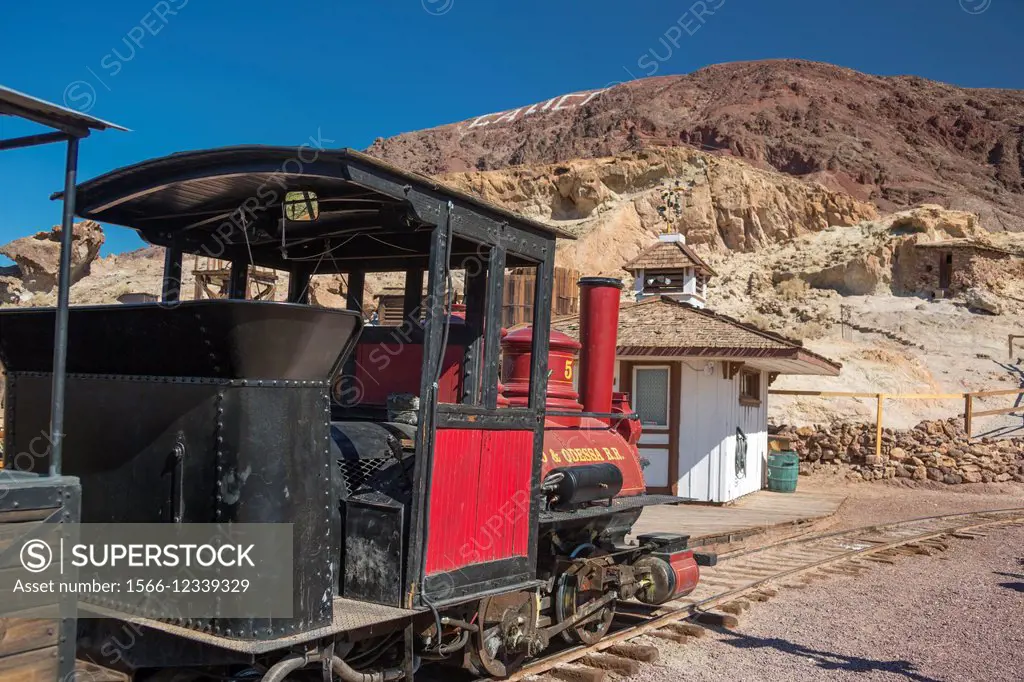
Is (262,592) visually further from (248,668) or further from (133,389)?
(133,389)

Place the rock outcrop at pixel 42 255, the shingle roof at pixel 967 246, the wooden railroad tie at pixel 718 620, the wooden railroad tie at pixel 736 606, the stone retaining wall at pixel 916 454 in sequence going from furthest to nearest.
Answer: the rock outcrop at pixel 42 255, the shingle roof at pixel 967 246, the stone retaining wall at pixel 916 454, the wooden railroad tie at pixel 736 606, the wooden railroad tie at pixel 718 620

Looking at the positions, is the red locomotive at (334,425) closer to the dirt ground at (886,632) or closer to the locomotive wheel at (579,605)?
the locomotive wheel at (579,605)

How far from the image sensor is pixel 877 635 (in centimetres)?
728

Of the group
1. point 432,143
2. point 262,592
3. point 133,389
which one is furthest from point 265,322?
point 432,143

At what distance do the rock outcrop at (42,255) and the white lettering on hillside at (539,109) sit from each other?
77.7 meters

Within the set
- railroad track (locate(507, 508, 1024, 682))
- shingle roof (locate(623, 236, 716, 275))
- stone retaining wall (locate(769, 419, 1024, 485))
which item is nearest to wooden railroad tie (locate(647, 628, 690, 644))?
railroad track (locate(507, 508, 1024, 682))

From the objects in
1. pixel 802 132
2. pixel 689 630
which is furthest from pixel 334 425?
pixel 802 132

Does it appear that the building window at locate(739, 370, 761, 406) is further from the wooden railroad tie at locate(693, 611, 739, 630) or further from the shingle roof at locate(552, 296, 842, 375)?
the wooden railroad tie at locate(693, 611, 739, 630)

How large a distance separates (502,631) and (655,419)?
10.6 m

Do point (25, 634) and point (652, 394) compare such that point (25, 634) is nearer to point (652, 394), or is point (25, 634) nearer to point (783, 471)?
point (652, 394)

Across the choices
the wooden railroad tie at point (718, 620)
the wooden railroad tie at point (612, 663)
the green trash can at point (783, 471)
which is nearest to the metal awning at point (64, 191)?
the wooden railroad tie at point (612, 663)

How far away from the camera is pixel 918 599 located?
876 centimetres

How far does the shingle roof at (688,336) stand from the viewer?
14219mm

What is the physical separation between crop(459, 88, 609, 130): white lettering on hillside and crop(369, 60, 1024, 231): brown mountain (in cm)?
48
